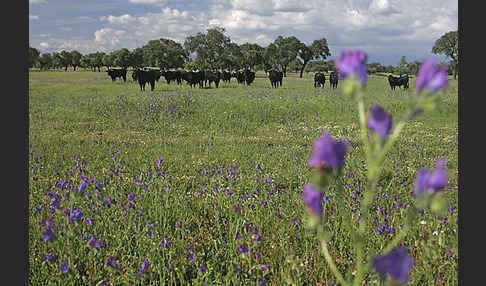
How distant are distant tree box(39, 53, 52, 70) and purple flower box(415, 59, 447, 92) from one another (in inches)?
5438

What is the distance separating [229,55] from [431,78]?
86.0m

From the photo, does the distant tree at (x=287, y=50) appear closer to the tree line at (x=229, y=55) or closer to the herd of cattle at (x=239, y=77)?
the tree line at (x=229, y=55)

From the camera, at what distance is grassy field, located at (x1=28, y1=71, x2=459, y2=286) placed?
3.81m

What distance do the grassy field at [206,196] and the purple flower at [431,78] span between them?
0.09 ft

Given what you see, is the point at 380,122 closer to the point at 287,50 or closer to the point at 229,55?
the point at 229,55

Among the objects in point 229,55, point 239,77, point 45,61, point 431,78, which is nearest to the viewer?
point 431,78

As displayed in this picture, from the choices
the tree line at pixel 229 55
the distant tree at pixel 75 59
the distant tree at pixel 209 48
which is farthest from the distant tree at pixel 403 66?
the distant tree at pixel 75 59

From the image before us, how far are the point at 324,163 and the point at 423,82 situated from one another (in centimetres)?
39

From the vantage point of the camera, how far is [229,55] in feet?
278

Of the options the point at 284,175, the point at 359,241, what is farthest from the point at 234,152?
the point at 359,241

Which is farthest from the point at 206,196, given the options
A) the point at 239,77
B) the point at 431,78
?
the point at 239,77

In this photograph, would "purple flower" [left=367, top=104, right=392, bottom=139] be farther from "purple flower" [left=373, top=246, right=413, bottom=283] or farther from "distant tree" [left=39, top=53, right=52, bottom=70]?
"distant tree" [left=39, top=53, right=52, bottom=70]

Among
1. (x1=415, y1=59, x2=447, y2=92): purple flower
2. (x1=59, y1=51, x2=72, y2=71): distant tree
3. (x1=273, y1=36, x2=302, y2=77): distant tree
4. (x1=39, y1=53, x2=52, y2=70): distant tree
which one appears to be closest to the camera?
(x1=415, y1=59, x2=447, y2=92): purple flower

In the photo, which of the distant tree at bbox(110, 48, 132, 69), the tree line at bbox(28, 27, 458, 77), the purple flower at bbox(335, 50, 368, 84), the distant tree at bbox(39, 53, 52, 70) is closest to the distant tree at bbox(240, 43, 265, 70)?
the tree line at bbox(28, 27, 458, 77)
